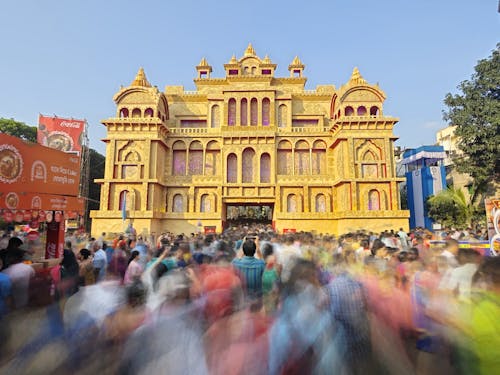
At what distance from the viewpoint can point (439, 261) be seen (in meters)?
4.94

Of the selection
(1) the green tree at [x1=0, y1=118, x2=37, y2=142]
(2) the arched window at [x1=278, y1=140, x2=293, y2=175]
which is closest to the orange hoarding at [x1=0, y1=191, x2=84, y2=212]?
(2) the arched window at [x1=278, y1=140, x2=293, y2=175]

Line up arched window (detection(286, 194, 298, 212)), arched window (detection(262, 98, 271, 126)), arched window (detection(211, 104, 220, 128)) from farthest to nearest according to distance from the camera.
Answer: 1. arched window (detection(211, 104, 220, 128))
2. arched window (detection(262, 98, 271, 126))
3. arched window (detection(286, 194, 298, 212))

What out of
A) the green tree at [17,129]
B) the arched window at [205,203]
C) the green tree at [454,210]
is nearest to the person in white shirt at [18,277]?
the arched window at [205,203]

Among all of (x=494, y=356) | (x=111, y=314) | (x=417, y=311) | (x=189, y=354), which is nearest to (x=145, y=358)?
(x=189, y=354)

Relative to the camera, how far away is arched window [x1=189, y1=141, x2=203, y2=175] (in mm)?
28078

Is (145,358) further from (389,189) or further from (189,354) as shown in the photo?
(389,189)

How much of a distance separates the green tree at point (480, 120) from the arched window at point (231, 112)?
59.7 ft

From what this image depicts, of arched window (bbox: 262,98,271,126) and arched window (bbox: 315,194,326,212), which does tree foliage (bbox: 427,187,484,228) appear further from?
arched window (bbox: 262,98,271,126)

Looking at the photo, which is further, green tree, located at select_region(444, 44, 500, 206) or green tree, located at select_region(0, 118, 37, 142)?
green tree, located at select_region(0, 118, 37, 142)

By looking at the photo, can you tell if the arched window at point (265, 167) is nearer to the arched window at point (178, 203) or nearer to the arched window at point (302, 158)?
the arched window at point (302, 158)

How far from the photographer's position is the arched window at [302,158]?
28141mm

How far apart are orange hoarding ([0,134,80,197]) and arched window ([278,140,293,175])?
19.0 meters

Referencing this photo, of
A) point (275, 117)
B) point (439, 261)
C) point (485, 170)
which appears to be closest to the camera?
point (439, 261)

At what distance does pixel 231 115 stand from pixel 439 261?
85.4ft
